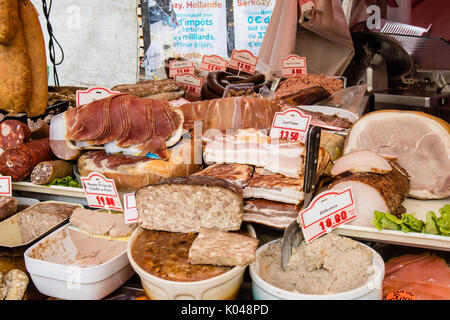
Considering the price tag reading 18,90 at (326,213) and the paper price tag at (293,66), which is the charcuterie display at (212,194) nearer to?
the price tag reading 18,90 at (326,213)

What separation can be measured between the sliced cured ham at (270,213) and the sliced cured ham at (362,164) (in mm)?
367

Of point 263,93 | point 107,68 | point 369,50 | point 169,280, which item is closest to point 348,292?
point 169,280

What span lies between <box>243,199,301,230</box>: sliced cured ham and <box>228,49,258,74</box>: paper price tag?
2387mm

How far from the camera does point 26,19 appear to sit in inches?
97.1

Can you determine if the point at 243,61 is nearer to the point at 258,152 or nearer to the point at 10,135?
the point at 258,152

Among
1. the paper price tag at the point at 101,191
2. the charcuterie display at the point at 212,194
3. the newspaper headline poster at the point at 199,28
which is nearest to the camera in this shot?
the charcuterie display at the point at 212,194

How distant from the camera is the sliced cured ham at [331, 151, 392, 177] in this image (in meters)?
1.93

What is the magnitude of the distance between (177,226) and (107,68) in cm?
506

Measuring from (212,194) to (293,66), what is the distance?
2.71 meters

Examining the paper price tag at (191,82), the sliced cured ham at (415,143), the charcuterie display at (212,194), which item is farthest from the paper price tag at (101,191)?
the paper price tag at (191,82)

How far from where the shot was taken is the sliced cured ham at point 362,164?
193 centimetres

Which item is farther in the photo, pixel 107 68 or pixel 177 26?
pixel 177 26

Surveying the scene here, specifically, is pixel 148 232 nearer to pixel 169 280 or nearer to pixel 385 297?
pixel 169 280

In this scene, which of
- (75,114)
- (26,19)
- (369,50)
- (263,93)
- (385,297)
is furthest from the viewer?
(369,50)
